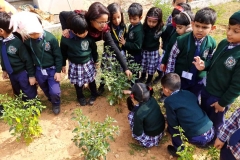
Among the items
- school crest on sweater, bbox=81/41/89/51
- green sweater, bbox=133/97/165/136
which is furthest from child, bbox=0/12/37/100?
green sweater, bbox=133/97/165/136

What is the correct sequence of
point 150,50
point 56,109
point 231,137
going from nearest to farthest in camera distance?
1. point 231,137
2. point 56,109
3. point 150,50

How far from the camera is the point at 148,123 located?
2.73 metres

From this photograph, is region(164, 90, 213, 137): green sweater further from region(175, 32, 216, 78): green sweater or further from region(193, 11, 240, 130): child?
region(175, 32, 216, 78): green sweater

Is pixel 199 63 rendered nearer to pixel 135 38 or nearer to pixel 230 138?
pixel 230 138

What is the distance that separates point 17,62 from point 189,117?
234cm

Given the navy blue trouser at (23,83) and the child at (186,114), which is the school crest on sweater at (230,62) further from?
the navy blue trouser at (23,83)

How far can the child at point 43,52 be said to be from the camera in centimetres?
284

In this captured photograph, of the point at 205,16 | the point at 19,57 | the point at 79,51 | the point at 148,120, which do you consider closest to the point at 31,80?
the point at 19,57

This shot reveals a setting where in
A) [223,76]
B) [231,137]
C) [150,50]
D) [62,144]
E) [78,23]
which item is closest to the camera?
[231,137]

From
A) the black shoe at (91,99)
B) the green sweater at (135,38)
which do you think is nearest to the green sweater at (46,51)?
the black shoe at (91,99)

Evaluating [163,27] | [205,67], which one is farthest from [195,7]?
[205,67]

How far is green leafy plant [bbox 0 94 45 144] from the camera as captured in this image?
8.54ft

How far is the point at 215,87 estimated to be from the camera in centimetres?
264

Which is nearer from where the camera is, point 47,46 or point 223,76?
point 223,76
